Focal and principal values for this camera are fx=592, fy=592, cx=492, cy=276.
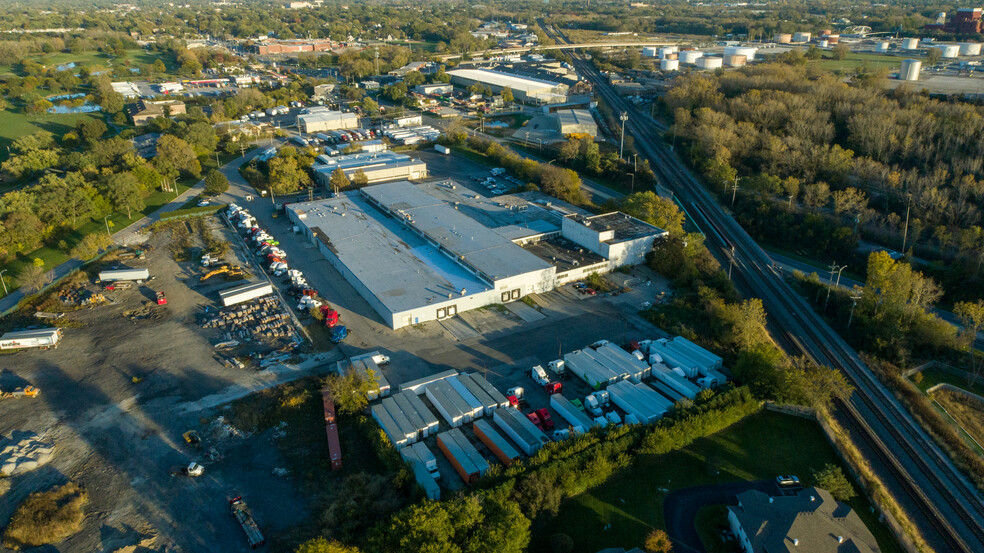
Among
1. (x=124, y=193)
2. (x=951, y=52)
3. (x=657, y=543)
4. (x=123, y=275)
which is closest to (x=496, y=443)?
(x=657, y=543)

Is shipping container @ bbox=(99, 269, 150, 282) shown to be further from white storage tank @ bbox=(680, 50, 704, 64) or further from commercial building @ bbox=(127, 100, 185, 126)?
white storage tank @ bbox=(680, 50, 704, 64)

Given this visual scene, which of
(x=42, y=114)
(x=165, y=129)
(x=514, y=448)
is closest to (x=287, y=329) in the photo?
(x=514, y=448)

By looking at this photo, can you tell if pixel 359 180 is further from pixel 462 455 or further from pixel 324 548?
pixel 324 548

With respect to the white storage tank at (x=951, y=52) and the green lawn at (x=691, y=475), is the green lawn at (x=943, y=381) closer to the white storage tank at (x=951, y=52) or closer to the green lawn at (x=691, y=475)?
the green lawn at (x=691, y=475)

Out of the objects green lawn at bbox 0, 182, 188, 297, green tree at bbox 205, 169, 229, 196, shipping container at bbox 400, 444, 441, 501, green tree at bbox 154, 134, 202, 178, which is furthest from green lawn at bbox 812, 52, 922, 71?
green lawn at bbox 0, 182, 188, 297

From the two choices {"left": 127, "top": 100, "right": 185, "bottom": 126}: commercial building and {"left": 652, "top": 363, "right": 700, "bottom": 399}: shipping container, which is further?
{"left": 127, "top": 100, "right": 185, "bottom": 126}: commercial building

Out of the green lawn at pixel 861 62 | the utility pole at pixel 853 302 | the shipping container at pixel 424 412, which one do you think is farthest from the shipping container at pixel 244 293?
the green lawn at pixel 861 62

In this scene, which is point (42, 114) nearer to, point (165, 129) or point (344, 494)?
point (165, 129)
